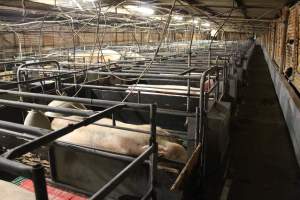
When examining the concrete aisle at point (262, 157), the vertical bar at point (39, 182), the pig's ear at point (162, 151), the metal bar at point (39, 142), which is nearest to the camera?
the vertical bar at point (39, 182)

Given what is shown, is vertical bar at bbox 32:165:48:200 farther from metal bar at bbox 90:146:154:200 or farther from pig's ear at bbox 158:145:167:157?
pig's ear at bbox 158:145:167:157

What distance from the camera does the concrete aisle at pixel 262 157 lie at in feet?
13.1

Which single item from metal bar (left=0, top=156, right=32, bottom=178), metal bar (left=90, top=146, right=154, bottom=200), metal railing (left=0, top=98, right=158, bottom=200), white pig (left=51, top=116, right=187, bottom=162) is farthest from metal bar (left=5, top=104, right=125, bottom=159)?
white pig (left=51, top=116, right=187, bottom=162)

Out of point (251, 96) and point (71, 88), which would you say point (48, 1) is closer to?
point (71, 88)

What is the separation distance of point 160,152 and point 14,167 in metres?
2.35

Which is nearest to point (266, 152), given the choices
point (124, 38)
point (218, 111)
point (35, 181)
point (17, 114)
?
point (218, 111)

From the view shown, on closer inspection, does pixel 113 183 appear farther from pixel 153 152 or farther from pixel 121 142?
pixel 121 142

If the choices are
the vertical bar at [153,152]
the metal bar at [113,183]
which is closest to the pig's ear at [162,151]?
the vertical bar at [153,152]

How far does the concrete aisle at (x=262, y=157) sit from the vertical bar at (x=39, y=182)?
3.31 m

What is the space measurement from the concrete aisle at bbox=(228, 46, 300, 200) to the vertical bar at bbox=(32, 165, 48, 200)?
3314 millimetres

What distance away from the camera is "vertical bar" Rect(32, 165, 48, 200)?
102 cm

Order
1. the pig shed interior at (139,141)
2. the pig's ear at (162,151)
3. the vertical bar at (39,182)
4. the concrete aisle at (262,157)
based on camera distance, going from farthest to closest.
A: the concrete aisle at (262,157)
the pig's ear at (162,151)
the pig shed interior at (139,141)
the vertical bar at (39,182)

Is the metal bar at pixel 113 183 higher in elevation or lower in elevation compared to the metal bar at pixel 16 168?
lower

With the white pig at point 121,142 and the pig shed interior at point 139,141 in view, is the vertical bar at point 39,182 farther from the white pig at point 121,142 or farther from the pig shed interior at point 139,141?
the white pig at point 121,142
